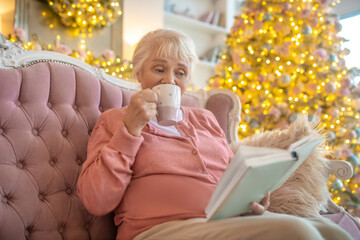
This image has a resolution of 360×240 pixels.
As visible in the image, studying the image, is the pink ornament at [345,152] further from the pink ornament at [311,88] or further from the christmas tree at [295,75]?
the pink ornament at [311,88]

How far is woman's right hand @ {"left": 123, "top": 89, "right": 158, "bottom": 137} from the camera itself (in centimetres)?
90

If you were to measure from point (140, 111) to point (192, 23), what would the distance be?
3.57 metres

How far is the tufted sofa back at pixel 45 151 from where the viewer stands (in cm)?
105

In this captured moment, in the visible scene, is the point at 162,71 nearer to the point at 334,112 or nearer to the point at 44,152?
the point at 44,152

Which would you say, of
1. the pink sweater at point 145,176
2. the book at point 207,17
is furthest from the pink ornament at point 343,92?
the pink sweater at point 145,176

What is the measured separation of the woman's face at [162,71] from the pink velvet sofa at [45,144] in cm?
33

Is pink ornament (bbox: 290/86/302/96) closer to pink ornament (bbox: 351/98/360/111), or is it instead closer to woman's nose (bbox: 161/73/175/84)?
pink ornament (bbox: 351/98/360/111)

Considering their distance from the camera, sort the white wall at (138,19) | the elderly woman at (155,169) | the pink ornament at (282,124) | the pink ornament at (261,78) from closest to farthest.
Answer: the elderly woman at (155,169) → the pink ornament at (282,124) → the pink ornament at (261,78) → the white wall at (138,19)

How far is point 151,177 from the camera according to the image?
1006mm

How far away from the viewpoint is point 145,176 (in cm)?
102

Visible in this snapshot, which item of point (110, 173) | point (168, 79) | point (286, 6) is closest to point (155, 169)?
point (110, 173)

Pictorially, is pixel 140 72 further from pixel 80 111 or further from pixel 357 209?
pixel 357 209

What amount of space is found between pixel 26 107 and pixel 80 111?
0.71ft

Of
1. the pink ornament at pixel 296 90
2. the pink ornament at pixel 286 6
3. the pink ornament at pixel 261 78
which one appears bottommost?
the pink ornament at pixel 296 90
